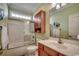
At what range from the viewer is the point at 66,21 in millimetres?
1472

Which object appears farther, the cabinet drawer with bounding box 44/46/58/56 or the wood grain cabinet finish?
the wood grain cabinet finish

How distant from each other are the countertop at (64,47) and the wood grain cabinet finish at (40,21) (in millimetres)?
192

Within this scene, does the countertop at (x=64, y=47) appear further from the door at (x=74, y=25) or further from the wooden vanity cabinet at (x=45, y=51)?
the door at (x=74, y=25)

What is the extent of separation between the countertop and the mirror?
11cm

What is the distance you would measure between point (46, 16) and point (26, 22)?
1.08 feet

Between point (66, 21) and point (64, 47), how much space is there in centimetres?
40

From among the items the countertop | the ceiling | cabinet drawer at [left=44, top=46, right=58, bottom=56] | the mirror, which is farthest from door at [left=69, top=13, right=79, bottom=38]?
the ceiling

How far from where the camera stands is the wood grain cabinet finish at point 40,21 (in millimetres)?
1486

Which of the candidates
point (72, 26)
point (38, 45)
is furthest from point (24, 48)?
point (72, 26)

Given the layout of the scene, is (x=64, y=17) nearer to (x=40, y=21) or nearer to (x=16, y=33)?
(x=40, y=21)

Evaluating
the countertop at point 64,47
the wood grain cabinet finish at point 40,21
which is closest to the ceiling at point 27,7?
the wood grain cabinet finish at point 40,21

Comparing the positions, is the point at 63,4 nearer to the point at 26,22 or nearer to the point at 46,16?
the point at 46,16

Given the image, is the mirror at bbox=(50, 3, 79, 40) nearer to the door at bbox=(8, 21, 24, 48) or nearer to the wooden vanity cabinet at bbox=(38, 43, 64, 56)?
the wooden vanity cabinet at bbox=(38, 43, 64, 56)

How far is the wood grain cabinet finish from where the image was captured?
149 centimetres
